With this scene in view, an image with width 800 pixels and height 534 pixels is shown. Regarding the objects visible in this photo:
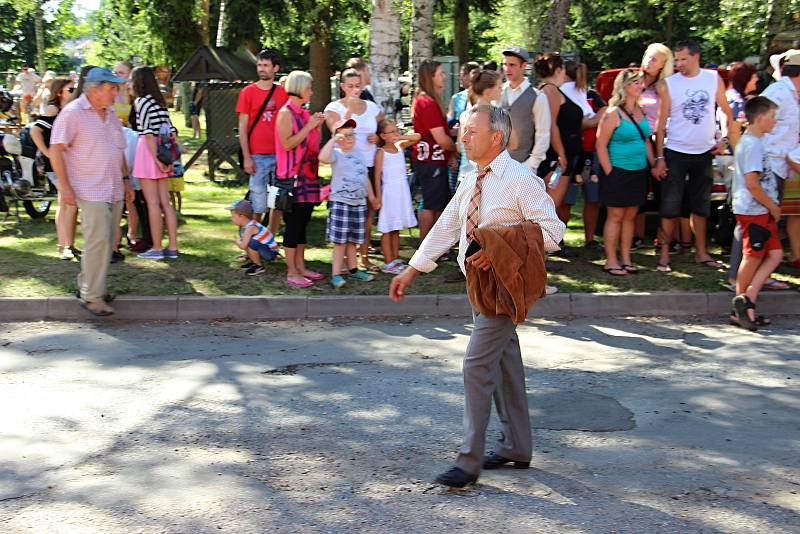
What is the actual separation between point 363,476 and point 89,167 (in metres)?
4.42

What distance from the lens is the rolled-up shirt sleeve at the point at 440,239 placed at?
17.3 ft

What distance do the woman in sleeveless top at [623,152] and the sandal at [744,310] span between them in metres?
1.55

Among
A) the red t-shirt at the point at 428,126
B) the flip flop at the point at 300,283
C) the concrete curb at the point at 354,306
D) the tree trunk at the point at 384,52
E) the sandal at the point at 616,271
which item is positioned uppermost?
the tree trunk at the point at 384,52

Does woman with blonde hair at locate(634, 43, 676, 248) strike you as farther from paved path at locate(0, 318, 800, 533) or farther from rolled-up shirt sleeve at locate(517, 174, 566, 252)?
rolled-up shirt sleeve at locate(517, 174, 566, 252)

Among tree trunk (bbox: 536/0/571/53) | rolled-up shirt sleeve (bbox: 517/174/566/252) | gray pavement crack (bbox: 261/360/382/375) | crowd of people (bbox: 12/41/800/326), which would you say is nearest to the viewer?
rolled-up shirt sleeve (bbox: 517/174/566/252)

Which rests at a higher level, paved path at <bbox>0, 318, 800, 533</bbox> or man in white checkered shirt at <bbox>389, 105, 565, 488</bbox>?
man in white checkered shirt at <bbox>389, 105, 565, 488</bbox>

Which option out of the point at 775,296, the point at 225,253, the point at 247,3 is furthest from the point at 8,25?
the point at 775,296

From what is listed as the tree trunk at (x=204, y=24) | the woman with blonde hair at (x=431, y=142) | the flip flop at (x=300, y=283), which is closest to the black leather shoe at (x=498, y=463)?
the flip flop at (x=300, y=283)

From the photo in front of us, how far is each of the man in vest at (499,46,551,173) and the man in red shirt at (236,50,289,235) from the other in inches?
103

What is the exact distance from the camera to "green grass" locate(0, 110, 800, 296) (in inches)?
359

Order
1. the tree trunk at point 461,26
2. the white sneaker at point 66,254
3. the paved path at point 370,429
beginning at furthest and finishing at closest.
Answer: the tree trunk at point 461,26, the white sneaker at point 66,254, the paved path at point 370,429

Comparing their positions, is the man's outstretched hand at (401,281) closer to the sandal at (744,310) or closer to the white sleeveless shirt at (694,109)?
the sandal at (744,310)

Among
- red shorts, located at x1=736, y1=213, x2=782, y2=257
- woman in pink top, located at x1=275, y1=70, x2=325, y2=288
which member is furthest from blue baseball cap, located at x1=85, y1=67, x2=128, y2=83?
red shorts, located at x1=736, y1=213, x2=782, y2=257

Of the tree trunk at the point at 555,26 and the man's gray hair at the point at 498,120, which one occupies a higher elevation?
the tree trunk at the point at 555,26
